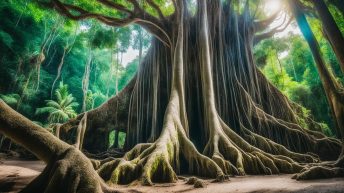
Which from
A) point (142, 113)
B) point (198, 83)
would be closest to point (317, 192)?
point (198, 83)

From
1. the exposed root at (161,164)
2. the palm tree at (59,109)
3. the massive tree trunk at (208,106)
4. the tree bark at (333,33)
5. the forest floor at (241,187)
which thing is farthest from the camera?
the palm tree at (59,109)

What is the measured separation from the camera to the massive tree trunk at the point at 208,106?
5.12 m

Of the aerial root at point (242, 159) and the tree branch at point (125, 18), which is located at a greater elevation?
the tree branch at point (125, 18)

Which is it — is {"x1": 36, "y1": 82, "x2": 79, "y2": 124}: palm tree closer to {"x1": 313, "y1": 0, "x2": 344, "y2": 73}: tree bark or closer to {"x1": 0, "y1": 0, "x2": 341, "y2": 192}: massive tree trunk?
{"x1": 0, "y1": 0, "x2": 341, "y2": 192}: massive tree trunk

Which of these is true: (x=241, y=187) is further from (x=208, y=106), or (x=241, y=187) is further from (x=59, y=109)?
(x=59, y=109)

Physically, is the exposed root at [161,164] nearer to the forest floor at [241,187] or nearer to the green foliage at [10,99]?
the forest floor at [241,187]

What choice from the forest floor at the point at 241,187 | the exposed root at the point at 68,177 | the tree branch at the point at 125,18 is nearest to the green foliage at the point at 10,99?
the tree branch at the point at 125,18

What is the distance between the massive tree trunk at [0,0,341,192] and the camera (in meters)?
5.12

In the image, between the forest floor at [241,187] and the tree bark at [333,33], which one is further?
the tree bark at [333,33]

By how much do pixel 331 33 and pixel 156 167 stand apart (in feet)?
11.2

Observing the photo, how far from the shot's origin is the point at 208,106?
627cm

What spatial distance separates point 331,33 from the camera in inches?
133

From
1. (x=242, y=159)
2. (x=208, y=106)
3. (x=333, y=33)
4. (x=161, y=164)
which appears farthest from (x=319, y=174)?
(x=208, y=106)

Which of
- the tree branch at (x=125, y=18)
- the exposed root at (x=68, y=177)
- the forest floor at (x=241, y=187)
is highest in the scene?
the tree branch at (x=125, y=18)
